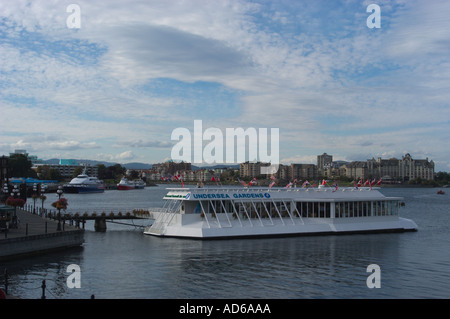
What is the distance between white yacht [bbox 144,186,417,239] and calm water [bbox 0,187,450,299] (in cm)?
158

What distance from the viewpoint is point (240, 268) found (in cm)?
3266

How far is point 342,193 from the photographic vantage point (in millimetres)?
54125

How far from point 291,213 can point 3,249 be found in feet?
94.0

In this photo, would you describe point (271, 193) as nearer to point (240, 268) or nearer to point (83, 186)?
point (240, 268)

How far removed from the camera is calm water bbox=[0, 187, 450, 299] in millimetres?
26922

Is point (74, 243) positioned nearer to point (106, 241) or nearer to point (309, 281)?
point (106, 241)

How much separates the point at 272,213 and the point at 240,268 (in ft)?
57.6
